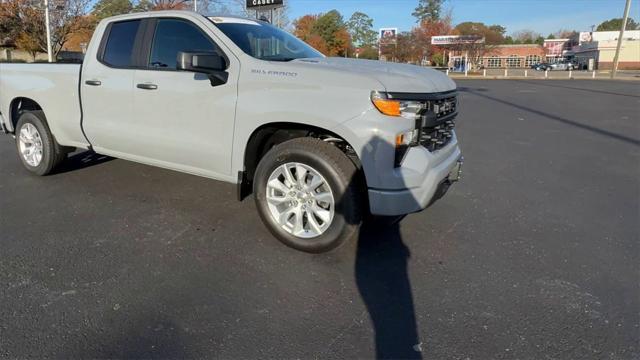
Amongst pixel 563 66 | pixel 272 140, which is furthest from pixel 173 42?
pixel 563 66

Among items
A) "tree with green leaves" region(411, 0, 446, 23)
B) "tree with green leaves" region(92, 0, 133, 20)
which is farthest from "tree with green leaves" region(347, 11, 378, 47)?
"tree with green leaves" region(92, 0, 133, 20)

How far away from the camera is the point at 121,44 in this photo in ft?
15.3

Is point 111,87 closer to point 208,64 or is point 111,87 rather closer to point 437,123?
point 208,64

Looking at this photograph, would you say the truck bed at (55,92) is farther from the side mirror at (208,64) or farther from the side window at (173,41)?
the side mirror at (208,64)

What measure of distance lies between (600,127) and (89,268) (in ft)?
35.2

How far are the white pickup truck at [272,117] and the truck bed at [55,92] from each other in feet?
0.10

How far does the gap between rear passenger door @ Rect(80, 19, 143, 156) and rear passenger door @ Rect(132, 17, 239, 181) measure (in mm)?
187

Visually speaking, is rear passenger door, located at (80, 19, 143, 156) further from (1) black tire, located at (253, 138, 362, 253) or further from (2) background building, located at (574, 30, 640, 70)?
(2) background building, located at (574, 30, 640, 70)

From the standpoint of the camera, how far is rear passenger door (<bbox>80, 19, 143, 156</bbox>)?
448 centimetres

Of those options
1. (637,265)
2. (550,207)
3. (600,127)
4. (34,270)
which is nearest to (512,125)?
(600,127)

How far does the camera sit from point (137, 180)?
5.57 metres

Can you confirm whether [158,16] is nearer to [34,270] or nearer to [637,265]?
[34,270]

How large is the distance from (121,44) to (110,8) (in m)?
30.8

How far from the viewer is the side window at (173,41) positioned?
4066 mm
